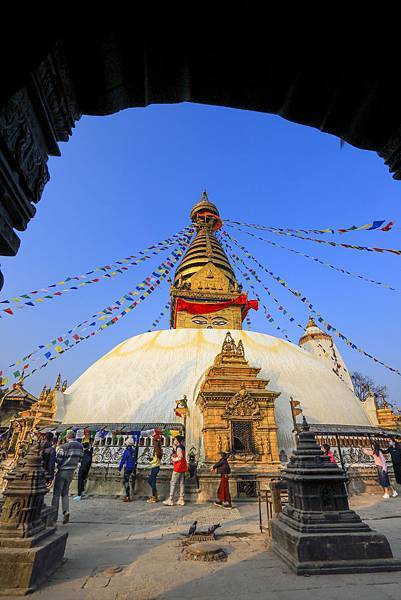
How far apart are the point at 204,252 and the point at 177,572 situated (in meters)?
25.5

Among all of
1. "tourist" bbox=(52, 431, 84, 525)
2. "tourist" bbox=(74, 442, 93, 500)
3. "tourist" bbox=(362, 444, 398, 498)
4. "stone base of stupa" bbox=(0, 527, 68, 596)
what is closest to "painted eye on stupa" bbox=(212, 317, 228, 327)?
"tourist" bbox=(362, 444, 398, 498)

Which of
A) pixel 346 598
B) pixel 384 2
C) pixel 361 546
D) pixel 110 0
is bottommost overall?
pixel 346 598

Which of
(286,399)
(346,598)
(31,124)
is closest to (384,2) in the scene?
(31,124)

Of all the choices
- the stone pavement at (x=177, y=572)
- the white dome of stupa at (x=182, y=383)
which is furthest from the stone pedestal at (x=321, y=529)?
the white dome of stupa at (x=182, y=383)

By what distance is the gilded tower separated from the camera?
910 inches

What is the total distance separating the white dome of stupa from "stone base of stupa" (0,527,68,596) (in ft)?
31.0

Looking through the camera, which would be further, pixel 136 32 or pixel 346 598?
pixel 346 598

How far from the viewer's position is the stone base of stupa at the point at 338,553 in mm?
3104

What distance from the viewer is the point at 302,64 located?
6.01 ft

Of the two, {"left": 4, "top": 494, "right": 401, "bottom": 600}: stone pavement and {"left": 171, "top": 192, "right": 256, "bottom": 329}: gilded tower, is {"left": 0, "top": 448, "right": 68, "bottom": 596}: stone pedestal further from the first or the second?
{"left": 171, "top": 192, "right": 256, "bottom": 329}: gilded tower

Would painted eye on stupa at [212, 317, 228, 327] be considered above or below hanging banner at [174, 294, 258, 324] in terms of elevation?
below

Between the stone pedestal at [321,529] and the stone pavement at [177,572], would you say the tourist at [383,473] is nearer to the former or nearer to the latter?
the stone pavement at [177,572]

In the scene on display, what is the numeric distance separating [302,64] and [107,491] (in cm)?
1122

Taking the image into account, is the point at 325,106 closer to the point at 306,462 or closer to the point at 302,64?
the point at 302,64
